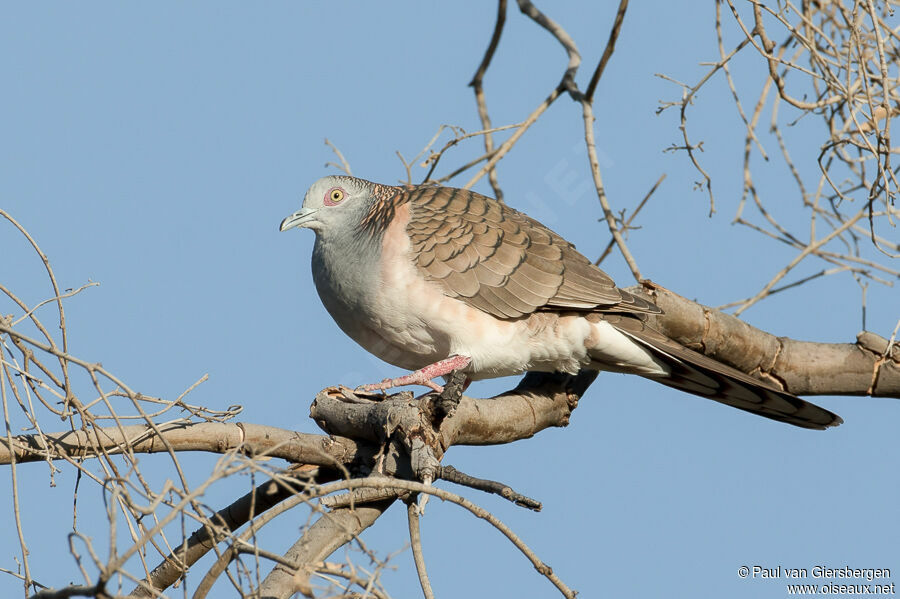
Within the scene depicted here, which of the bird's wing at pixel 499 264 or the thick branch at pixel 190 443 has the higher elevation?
the bird's wing at pixel 499 264

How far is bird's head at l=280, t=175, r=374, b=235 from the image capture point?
194 inches

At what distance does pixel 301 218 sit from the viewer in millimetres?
4930

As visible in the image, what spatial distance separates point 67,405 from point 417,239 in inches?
80.4

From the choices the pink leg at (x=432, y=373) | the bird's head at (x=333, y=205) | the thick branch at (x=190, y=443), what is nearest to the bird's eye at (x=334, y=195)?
the bird's head at (x=333, y=205)

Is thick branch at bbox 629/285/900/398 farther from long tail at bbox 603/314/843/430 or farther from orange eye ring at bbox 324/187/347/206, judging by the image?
orange eye ring at bbox 324/187/347/206

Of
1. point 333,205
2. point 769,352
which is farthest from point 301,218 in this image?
point 769,352

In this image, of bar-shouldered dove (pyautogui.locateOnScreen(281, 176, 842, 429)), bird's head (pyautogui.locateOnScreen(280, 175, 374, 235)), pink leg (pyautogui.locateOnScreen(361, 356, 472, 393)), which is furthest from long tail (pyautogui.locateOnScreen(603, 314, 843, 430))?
bird's head (pyautogui.locateOnScreen(280, 175, 374, 235))

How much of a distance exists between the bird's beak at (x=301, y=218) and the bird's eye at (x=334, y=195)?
0.09 metres

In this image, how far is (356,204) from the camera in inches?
197

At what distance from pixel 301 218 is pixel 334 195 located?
0.74 feet

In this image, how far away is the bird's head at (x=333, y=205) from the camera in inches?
194

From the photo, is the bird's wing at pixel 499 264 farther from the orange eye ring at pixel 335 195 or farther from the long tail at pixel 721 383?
the orange eye ring at pixel 335 195

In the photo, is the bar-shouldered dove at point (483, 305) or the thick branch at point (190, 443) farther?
the bar-shouldered dove at point (483, 305)

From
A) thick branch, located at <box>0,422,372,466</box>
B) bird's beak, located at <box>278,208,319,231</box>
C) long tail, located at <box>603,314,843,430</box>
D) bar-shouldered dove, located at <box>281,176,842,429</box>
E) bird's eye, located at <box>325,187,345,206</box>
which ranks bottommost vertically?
thick branch, located at <box>0,422,372,466</box>
